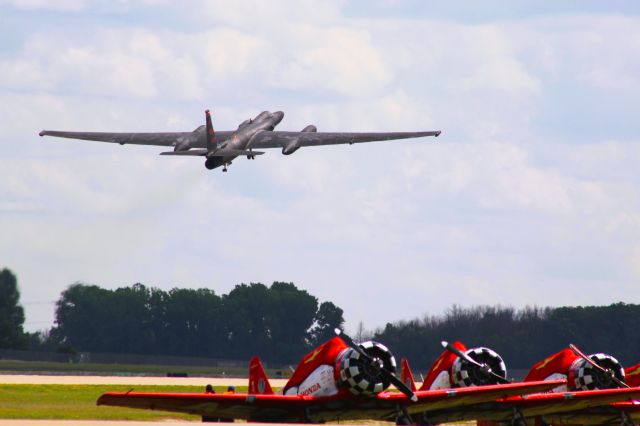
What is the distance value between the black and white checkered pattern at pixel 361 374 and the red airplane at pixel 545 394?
2902 mm

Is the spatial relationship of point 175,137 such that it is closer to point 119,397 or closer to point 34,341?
point 119,397

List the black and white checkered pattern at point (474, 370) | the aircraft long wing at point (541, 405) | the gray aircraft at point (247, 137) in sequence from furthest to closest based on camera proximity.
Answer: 1. the gray aircraft at point (247, 137)
2. the black and white checkered pattern at point (474, 370)
3. the aircraft long wing at point (541, 405)

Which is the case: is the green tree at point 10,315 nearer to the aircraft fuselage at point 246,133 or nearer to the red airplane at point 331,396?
the aircraft fuselage at point 246,133

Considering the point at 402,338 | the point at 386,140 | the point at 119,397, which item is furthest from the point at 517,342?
the point at 119,397

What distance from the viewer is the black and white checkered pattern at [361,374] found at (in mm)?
25359

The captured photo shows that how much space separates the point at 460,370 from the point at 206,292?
98077mm

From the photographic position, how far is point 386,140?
68375mm

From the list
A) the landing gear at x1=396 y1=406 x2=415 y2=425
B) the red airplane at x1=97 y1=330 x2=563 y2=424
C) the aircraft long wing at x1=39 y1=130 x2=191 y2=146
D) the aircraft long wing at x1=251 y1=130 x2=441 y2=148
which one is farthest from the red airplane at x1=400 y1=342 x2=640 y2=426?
the aircraft long wing at x1=39 y1=130 x2=191 y2=146

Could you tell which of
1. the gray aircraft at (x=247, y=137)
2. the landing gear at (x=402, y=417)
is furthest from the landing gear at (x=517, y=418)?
the gray aircraft at (x=247, y=137)

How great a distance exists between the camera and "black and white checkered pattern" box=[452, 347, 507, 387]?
28875mm

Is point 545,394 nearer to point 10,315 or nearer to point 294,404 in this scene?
point 294,404

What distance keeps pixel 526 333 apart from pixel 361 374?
64.5 m

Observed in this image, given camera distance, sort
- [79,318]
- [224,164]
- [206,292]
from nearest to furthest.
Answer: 1. [224,164]
2. [79,318]
3. [206,292]

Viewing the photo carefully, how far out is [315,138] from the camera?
67.3 m
